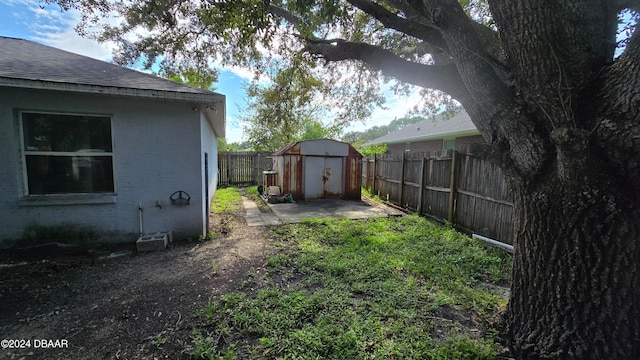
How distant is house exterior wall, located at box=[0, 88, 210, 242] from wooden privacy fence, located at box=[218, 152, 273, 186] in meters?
9.46

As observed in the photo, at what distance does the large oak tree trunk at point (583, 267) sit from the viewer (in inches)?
71.1

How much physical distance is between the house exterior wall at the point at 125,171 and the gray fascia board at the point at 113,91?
0.35 meters

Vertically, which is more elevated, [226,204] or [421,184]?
[421,184]

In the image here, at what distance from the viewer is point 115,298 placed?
306 cm

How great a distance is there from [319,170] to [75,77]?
284 inches

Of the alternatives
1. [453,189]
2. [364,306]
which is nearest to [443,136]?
[453,189]

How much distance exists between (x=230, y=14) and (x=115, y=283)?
424 centimetres

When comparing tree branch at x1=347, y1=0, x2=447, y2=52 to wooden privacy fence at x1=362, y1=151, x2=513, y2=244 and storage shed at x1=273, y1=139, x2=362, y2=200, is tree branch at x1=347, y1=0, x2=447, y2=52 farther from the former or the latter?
storage shed at x1=273, y1=139, x2=362, y2=200

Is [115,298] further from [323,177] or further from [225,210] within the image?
[323,177]

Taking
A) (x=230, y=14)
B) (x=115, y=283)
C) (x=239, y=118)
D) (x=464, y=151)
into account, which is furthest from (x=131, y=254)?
(x=239, y=118)

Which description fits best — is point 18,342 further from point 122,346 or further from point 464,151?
point 464,151

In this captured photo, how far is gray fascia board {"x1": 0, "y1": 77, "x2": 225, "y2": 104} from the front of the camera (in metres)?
3.92

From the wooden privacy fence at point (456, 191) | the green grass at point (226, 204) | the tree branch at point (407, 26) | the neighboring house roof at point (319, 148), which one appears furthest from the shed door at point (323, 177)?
the tree branch at point (407, 26)

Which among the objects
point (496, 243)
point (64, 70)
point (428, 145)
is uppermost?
point (64, 70)
